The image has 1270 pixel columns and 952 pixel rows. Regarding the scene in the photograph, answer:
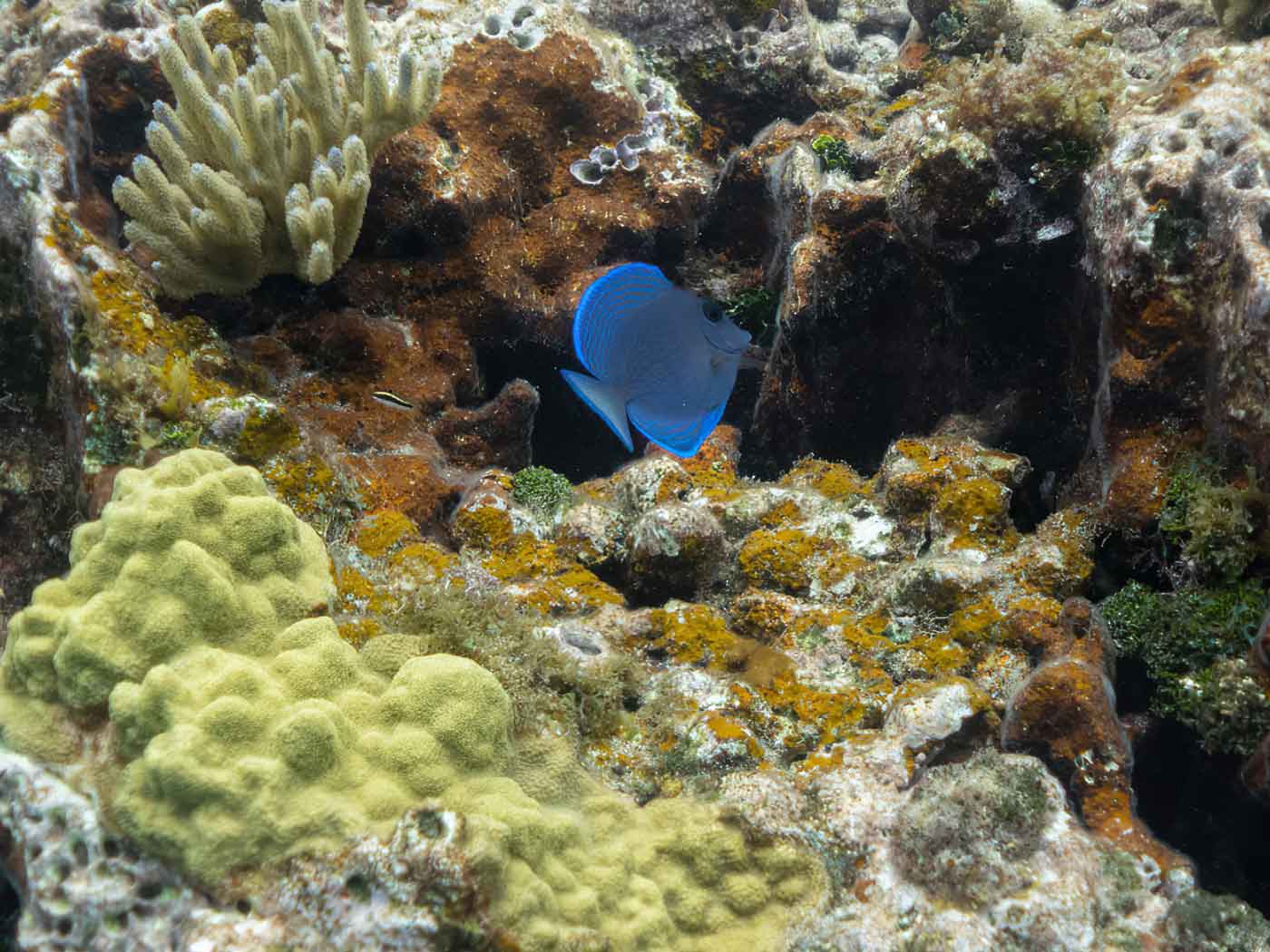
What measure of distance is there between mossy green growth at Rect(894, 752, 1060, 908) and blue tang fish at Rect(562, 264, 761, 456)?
1.30 m

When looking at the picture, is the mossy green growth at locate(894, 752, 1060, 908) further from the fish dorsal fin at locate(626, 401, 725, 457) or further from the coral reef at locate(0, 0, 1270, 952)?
the fish dorsal fin at locate(626, 401, 725, 457)

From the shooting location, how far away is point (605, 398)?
2.41 meters

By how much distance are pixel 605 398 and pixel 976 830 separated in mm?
1633

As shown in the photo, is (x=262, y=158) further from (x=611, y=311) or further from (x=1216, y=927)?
(x=1216, y=927)

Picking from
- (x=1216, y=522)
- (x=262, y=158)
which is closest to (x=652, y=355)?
(x=1216, y=522)

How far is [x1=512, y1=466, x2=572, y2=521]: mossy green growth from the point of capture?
3.81 m

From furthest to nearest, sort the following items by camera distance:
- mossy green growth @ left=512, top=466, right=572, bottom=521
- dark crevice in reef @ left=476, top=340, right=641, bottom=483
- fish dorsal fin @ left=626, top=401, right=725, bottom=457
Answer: dark crevice in reef @ left=476, top=340, right=641, bottom=483
mossy green growth @ left=512, top=466, right=572, bottom=521
fish dorsal fin @ left=626, top=401, right=725, bottom=457

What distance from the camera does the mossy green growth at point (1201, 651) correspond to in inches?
97.8

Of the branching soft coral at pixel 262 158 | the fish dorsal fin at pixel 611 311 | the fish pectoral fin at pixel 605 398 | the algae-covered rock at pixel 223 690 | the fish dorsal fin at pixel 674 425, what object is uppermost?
the branching soft coral at pixel 262 158

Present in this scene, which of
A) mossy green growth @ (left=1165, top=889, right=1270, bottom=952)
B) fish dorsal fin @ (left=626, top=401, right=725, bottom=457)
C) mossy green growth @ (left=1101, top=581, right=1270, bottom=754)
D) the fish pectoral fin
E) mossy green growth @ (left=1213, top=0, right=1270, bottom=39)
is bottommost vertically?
mossy green growth @ (left=1165, top=889, right=1270, bottom=952)

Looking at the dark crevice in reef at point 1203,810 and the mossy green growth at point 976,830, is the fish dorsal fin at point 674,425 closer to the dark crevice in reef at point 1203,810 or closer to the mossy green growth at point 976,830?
the mossy green growth at point 976,830

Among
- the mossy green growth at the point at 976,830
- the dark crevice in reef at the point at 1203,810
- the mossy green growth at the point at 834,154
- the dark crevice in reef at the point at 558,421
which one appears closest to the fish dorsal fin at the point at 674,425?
the mossy green growth at the point at 976,830

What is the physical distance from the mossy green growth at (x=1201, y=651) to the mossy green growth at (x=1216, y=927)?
1.88 feet

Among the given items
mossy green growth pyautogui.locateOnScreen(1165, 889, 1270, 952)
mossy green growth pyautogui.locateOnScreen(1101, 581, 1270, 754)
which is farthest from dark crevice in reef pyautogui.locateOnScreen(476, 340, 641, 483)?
mossy green growth pyautogui.locateOnScreen(1165, 889, 1270, 952)
